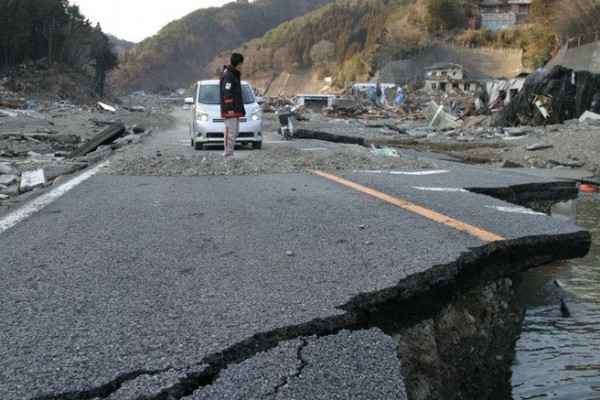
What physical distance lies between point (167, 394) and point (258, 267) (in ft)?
5.28

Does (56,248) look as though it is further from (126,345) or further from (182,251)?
(126,345)

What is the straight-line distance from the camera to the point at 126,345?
2516mm

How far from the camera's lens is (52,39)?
72188mm

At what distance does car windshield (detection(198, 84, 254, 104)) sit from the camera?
1460cm

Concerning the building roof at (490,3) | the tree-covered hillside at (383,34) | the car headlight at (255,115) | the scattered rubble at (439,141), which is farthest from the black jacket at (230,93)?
the building roof at (490,3)

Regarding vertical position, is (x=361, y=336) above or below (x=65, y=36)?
below

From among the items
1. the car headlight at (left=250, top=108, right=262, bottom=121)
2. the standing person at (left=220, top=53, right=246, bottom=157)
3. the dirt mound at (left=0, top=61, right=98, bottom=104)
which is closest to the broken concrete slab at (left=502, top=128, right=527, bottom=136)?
the car headlight at (left=250, top=108, right=262, bottom=121)

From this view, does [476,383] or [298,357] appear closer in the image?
[298,357]

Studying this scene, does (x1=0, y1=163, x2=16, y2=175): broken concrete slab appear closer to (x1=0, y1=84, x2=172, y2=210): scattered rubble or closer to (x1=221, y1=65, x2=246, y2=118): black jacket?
(x1=0, y1=84, x2=172, y2=210): scattered rubble

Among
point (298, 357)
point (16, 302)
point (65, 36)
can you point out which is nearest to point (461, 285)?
point (298, 357)

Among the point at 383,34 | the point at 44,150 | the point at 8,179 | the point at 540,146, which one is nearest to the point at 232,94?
the point at 8,179

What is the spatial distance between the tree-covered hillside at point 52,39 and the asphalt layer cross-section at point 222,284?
6506 cm

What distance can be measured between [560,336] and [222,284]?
10.7 feet

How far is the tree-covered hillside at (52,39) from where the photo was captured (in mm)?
62875
